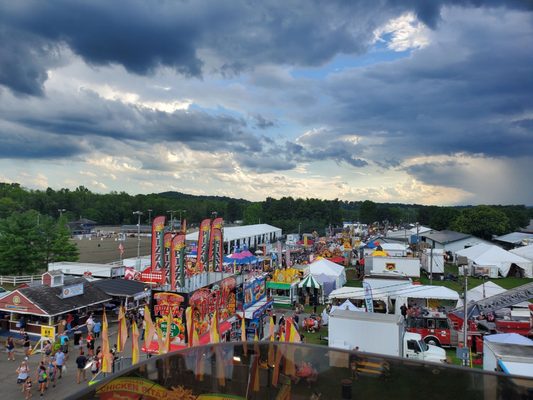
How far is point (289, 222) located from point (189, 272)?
67.0 metres

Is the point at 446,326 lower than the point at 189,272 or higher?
lower

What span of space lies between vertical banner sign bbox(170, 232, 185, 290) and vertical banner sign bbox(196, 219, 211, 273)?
2.60 m

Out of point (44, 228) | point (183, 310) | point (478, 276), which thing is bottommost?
point (478, 276)

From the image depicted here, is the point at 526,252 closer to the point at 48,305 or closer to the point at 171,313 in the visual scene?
the point at 171,313

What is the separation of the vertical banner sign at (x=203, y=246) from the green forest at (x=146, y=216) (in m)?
15.3

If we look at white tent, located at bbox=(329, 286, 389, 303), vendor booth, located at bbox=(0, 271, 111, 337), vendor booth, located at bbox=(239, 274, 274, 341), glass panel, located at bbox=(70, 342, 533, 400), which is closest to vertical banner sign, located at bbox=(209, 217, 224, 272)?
vendor booth, located at bbox=(239, 274, 274, 341)

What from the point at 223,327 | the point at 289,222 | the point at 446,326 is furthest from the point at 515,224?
the point at 223,327

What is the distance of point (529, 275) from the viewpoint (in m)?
35.4

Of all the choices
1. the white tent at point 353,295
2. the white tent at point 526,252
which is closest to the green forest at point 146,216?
the white tent at point 353,295

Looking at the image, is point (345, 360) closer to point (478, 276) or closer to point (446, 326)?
point (446, 326)

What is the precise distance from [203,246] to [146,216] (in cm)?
12263

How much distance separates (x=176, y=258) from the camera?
17375 millimetres

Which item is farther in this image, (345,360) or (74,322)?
(74,322)

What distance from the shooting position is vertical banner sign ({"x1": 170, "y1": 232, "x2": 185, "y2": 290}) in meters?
16.9
